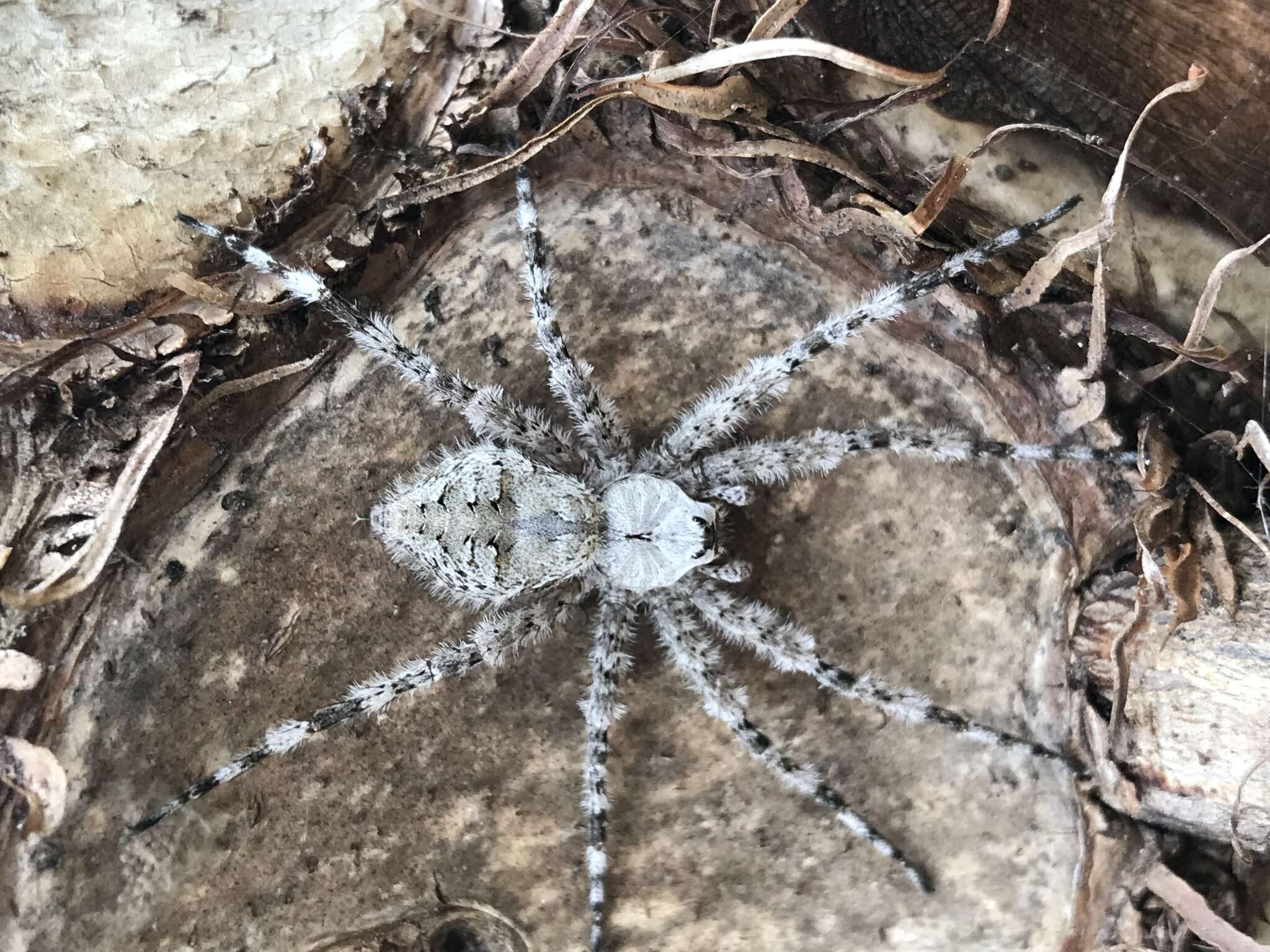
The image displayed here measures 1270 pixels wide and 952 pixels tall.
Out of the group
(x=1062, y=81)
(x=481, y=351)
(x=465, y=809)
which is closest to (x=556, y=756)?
(x=465, y=809)

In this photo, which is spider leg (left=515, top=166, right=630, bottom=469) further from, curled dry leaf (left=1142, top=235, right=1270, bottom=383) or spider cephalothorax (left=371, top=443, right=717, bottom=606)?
curled dry leaf (left=1142, top=235, right=1270, bottom=383)

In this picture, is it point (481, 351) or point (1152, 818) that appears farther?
point (481, 351)

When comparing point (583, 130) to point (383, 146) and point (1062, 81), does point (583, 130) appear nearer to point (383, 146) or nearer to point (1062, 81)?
point (383, 146)

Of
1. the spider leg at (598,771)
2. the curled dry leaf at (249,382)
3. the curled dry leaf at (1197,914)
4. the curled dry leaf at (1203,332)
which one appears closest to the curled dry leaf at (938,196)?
the curled dry leaf at (1203,332)

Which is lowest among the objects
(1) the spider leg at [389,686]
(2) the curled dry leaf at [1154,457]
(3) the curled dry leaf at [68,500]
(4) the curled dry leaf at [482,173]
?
(1) the spider leg at [389,686]

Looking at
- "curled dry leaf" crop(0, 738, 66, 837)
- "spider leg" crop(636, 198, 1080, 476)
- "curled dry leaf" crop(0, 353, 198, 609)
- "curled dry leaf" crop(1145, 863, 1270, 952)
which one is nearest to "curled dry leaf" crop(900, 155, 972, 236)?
"spider leg" crop(636, 198, 1080, 476)

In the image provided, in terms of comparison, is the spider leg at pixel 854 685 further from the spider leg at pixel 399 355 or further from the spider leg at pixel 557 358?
the spider leg at pixel 399 355
